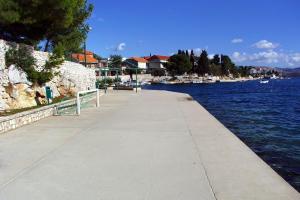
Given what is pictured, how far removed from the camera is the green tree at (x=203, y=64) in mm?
162750

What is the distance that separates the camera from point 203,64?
538 feet

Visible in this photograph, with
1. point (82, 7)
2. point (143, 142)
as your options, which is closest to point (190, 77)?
point (82, 7)

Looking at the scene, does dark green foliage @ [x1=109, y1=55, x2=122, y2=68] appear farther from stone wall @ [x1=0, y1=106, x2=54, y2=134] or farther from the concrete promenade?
the concrete promenade

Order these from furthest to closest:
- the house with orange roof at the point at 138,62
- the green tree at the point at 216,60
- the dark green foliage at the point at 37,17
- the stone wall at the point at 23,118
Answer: the green tree at the point at 216,60
the house with orange roof at the point at 138,62
the dark green foliage at the point at 37,17
the stone wall at the point at 23,118

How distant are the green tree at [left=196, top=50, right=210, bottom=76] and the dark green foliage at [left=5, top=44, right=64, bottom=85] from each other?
145098 mm

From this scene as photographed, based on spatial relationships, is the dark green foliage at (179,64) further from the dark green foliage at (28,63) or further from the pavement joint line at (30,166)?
the pavement joint line at (30,166)

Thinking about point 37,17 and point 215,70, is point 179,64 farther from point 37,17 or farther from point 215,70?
point 37,17

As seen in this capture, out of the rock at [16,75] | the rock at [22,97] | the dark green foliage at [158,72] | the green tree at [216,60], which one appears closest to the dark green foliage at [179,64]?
the dark green foliage at [158,72]

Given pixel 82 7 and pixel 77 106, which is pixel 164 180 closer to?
pixel 77 106

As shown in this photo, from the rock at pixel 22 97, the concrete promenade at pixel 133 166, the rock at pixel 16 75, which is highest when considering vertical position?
the rock at pixel 16 75

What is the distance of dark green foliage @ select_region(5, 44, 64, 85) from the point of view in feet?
54.1

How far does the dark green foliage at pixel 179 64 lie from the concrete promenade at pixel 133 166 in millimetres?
140720

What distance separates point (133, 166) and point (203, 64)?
159 metres

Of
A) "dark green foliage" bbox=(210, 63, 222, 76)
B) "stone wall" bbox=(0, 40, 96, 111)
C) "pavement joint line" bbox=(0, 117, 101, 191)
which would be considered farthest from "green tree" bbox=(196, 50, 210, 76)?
"pavement joint line" bbox=(0, 117, 101, 191)
